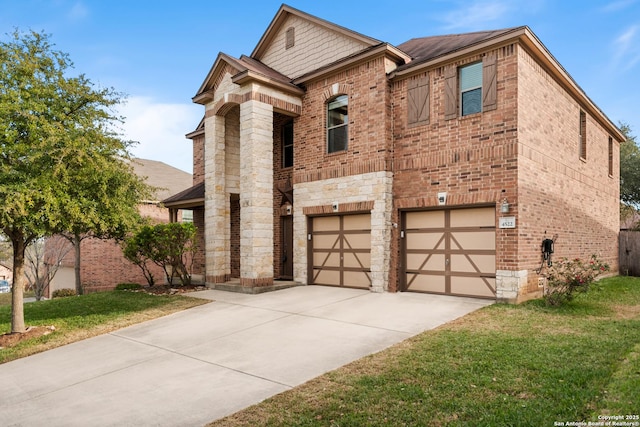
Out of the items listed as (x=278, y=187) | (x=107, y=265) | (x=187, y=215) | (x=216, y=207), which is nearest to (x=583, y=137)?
(x=278, y=187)

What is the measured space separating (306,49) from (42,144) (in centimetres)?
946

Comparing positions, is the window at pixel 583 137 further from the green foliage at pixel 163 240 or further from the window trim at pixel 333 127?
the green foliage at pixel 163 240

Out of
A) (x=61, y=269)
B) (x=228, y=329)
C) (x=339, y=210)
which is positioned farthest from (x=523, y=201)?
(x=61, y=269)

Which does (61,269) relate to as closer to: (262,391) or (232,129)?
(232,129)

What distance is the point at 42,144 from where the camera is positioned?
779 centimetres

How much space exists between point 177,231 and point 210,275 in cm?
184

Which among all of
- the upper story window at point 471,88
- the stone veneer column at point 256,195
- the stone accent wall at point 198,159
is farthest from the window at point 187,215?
the upper story window at point 471,88

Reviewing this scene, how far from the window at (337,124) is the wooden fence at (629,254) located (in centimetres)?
1336

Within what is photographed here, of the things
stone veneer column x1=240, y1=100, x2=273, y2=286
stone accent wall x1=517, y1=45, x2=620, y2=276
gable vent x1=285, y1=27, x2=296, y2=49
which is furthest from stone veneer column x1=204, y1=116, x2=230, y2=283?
stone accent wall x1=517, y1=45, x2=620, y2=276

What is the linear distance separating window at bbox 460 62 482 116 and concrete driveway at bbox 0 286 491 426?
4.68 m

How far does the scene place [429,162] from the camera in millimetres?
11055

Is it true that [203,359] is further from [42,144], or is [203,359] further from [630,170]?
[630,170]

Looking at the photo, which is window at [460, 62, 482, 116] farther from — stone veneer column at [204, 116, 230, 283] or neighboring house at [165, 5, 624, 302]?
stone veneer column at [204, 116, 230, 283]

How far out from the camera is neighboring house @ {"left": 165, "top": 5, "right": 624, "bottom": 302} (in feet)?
32.9
